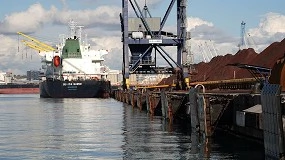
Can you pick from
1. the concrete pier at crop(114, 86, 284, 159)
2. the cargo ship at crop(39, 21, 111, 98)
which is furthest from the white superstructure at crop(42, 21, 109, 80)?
the concrete pier at crop(114, 86, 284, 159)

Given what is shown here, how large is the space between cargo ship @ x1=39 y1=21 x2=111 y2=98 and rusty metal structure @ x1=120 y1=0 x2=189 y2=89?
24.7 meters

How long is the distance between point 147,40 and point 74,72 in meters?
40.1

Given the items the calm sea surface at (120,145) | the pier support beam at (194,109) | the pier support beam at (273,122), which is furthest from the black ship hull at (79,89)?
the pier support beam at (273,122)

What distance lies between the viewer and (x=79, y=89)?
350 feet

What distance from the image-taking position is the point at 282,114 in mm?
17219

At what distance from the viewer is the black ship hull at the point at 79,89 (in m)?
107

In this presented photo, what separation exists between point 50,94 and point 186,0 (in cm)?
4486

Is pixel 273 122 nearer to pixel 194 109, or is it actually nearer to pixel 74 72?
pixel 194 109

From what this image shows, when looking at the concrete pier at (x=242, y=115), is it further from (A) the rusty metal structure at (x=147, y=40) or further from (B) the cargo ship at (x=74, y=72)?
(B) the cargo ship at (x=74, y=72)

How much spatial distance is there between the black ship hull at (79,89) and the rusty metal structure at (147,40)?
2393cm

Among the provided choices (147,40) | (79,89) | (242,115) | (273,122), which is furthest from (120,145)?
(79,89)

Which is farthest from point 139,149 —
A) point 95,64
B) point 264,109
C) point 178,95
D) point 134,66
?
point 95,64

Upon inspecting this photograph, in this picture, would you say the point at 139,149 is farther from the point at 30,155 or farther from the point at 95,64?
the point at 95,64

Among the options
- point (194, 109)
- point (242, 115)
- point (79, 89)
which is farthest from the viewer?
point (79, 89)
